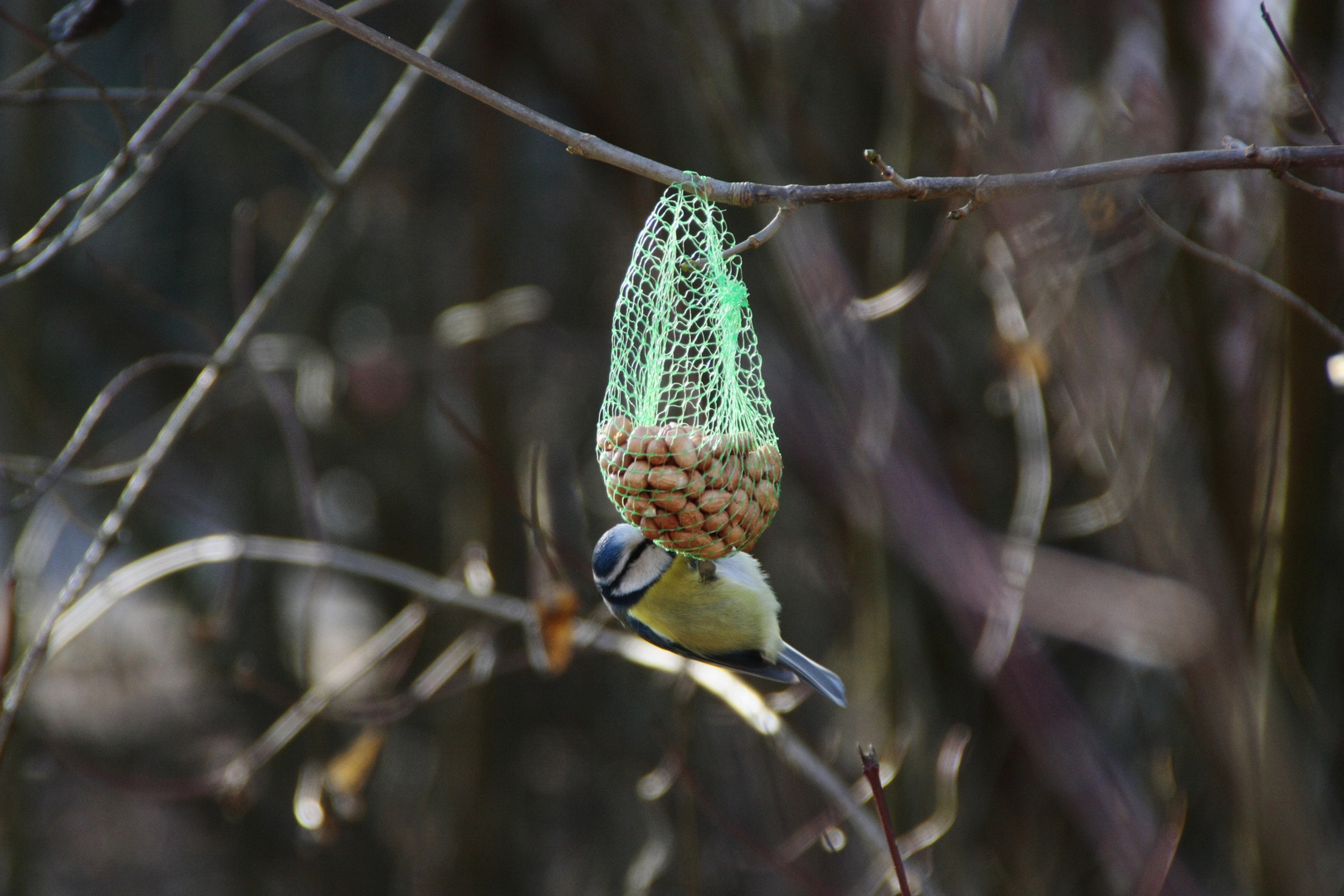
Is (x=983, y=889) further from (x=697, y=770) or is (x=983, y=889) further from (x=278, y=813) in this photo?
(x=278, y=813)

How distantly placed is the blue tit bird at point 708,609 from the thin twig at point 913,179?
0.80 m

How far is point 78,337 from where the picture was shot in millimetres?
3615

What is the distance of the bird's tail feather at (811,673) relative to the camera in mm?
1694

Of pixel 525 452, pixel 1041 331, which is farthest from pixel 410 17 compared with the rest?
pixel 1041 331

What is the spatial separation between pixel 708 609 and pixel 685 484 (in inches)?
20.7

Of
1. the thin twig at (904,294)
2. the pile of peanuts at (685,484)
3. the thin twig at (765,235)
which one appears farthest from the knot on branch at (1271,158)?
the thin twig at (904,294)

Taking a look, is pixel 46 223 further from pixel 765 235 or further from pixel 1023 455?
pixel 1023 455

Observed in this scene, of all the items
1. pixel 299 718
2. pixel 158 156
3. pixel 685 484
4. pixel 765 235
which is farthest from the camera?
pixel 299 718

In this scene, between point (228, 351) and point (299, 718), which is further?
point (299, 718)

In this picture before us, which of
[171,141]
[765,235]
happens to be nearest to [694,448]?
[765,235]

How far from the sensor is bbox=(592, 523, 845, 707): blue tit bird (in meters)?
1.64

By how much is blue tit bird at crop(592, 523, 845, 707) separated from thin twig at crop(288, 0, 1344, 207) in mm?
801

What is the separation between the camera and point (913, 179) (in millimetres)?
899

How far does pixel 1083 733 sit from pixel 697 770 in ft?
6.60
